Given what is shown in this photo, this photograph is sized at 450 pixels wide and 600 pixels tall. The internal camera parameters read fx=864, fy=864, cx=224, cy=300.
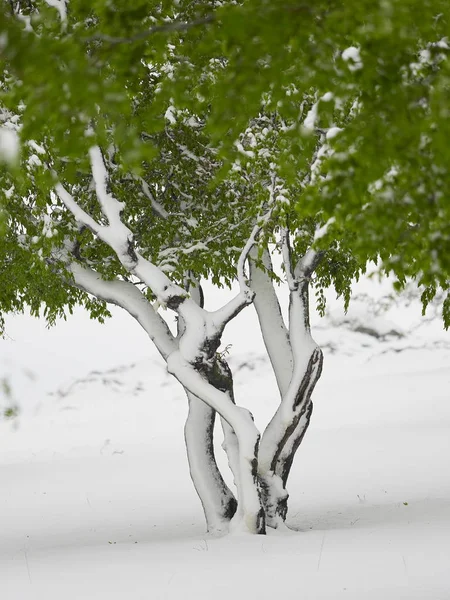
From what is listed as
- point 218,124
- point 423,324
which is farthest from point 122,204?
point 423,324

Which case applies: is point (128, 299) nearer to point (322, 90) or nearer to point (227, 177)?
point (227, 177)

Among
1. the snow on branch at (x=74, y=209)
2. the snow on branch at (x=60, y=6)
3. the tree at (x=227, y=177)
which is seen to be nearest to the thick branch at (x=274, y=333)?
the tree at (x=227, y=177)

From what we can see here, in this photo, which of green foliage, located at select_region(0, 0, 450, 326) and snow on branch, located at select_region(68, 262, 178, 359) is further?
snow on branch, located at select_region(68, 262, 178, 359)

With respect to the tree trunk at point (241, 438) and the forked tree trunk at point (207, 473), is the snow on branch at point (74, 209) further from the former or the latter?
the forked tree trunk at point (207, 473)

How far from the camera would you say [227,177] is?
1082cm

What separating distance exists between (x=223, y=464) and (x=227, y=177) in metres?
10.7

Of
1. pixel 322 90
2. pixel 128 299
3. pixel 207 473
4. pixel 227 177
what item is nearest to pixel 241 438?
pixel 207 473

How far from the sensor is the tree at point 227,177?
13.8 ft

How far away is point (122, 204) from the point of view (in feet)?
33.7

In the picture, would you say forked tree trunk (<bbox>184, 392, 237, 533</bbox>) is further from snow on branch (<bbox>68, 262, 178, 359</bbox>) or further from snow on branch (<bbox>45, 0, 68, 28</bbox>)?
snow on branch (<bbox>45, 0, 68, 28</bbox>)

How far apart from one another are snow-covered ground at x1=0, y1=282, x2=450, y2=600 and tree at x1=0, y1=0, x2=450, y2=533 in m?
1.74

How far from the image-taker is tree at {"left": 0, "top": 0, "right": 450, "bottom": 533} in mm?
4199

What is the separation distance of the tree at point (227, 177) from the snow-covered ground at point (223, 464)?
1.74 metres

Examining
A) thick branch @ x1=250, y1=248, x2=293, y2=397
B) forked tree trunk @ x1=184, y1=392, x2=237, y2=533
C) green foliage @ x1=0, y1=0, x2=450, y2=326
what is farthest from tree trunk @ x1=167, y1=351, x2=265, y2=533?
green foliage @ x1=0, y1=0, x2=450, y2=326
